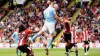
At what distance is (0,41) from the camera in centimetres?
3994

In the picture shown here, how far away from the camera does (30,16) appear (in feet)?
148

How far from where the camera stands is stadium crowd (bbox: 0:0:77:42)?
4211 centimetres

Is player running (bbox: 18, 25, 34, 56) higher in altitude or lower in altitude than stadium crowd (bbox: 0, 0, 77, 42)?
lower

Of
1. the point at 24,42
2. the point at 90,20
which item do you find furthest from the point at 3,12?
the point at 24,42

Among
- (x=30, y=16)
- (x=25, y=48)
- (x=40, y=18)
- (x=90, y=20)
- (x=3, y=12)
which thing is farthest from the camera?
(x=3, y=12)

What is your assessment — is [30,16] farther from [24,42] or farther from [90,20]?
[24,42]

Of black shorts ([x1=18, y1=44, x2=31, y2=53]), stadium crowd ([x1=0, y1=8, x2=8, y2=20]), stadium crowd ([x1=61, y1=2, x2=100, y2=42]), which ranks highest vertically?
stadium crowd ([x1=0, y1=8, x2=8, y2=20])

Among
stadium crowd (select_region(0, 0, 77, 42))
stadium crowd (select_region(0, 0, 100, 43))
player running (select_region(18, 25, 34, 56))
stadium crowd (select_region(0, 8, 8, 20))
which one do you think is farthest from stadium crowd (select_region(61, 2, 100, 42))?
player running (select_region(18, 25, 34, 56))

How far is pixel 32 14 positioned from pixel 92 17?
24.4 ft

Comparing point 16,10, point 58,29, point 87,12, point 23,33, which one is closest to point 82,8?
point 87,12

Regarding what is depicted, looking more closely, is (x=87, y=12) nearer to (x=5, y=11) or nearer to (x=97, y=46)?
(x=97, y=46)

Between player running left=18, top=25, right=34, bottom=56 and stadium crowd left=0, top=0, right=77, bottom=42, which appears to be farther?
stadium crowd left=0, top=0, right=77, bottom=42

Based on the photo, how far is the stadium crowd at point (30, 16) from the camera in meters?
42.1

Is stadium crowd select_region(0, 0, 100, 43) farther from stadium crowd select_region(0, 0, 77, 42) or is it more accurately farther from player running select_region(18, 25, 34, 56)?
player running select_region(18, 25, 34, 56)
